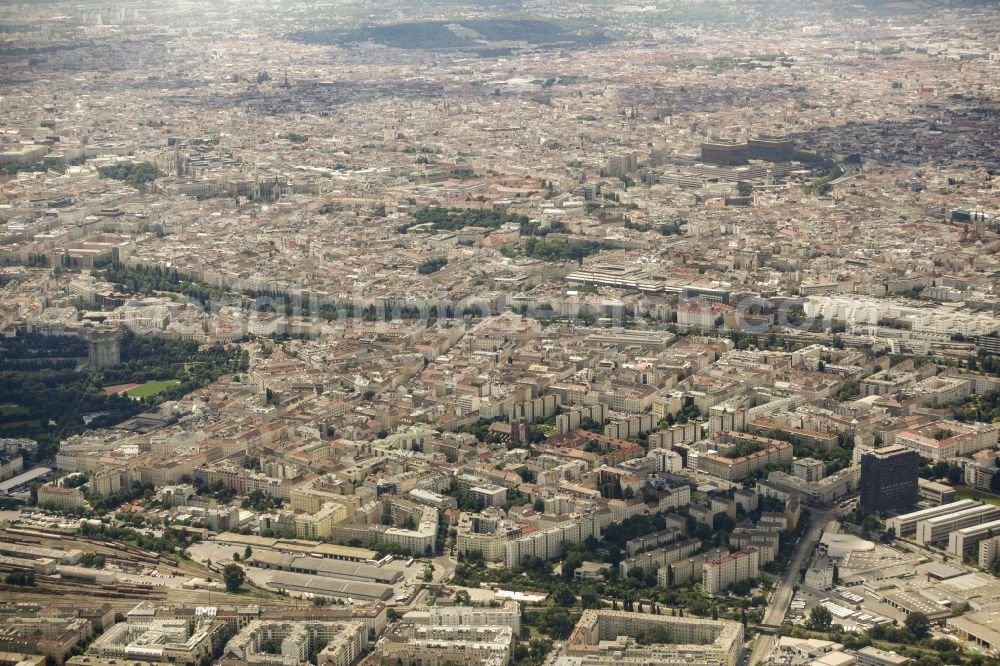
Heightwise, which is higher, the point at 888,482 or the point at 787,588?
the point at 888,482

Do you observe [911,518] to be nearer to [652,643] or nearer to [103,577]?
[652,643]

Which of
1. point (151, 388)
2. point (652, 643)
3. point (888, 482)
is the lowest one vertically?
point (151, 388)

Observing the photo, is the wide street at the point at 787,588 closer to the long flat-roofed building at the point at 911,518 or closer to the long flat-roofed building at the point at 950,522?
the long flat-roofed building at the point at 911,518

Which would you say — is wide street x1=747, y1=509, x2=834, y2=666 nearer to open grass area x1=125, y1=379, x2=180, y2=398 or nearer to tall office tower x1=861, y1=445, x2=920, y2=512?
tall office tower x1=861, y1=445, x2=920, y2=512

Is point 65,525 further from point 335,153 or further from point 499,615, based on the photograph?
point 335,153

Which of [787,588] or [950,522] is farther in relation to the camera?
[950,522]

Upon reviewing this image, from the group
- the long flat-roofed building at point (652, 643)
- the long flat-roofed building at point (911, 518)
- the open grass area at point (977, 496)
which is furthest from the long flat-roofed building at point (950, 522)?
the long flat-roofed building at point (652, 643)

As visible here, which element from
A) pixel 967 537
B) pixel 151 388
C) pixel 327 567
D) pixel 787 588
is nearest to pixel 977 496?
pixel 967 537

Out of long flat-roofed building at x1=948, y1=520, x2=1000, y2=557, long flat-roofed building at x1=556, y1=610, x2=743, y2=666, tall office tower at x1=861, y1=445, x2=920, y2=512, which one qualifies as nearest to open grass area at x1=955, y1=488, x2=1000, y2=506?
tall office tower at x1=861, y1=445, x2=920, y2=512
